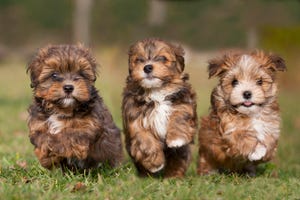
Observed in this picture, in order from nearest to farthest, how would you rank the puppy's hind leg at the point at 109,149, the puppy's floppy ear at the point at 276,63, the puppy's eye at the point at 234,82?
the puppy's hind leg at the point at 109,149
the puppy's eye at the point at 234,82
the puppy's floppy ear at the point at 276,63

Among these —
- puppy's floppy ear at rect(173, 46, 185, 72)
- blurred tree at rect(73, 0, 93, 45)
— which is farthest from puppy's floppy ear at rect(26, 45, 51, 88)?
blurred tree at rect(73, 0, 93, 45)

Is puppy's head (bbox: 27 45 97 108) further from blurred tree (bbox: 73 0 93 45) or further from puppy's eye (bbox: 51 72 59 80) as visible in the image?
blurred tree (bbox: 73 0 93 45)

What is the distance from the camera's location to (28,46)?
152 ft

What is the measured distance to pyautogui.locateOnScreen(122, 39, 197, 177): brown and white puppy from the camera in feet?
24.5

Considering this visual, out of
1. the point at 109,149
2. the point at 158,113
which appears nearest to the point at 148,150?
the point at 158,113

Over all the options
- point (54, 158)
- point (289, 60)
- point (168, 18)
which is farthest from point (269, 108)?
point (168, 18)

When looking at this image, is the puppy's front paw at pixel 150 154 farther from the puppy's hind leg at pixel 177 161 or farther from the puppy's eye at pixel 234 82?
the puppy's eye at pixel 234 82

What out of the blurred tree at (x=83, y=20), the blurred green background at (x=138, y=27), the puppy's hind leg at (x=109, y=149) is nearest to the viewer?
the puppy's hind leg at (x=109, y=149)

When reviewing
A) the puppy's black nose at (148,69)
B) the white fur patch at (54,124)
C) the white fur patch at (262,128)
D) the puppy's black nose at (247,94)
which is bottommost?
the white fur patch at (262,128)

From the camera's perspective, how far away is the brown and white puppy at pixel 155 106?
24.5 ft

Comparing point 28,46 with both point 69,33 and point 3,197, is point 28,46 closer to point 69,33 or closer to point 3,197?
point 69,33

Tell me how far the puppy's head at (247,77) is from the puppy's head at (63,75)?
5.13ft

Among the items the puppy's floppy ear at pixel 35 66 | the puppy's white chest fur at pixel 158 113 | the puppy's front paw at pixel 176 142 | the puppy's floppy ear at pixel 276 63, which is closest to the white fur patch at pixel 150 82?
the puppy's white chest fur at pixel 158 113

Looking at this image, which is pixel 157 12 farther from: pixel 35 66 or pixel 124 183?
pixel 124 183
